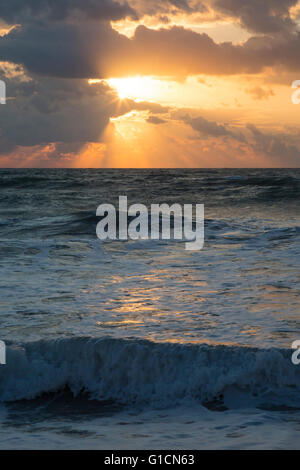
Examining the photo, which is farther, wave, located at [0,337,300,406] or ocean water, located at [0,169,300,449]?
wave, located at [0,337,300,406]

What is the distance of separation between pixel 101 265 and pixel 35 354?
5.37 meters

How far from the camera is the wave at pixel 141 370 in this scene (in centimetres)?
538

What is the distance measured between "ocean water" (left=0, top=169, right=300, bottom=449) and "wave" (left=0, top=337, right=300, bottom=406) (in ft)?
0.04

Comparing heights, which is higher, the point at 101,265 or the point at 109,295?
the point at 101,265

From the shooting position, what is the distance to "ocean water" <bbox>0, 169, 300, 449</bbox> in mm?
4582

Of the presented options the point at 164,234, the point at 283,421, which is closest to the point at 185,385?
the point at 283,421

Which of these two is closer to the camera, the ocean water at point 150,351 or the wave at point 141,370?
the ocean water at point 150,351

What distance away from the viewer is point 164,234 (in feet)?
53.5

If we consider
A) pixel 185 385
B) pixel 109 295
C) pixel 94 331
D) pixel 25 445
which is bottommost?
pixel 25 445

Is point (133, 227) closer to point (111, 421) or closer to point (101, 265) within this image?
point (101, 265)

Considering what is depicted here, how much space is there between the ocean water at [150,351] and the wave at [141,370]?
0.04ft

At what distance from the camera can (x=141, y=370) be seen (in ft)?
18.5

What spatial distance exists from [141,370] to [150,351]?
0.82 ft

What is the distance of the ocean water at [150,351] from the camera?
4582 millimetres
